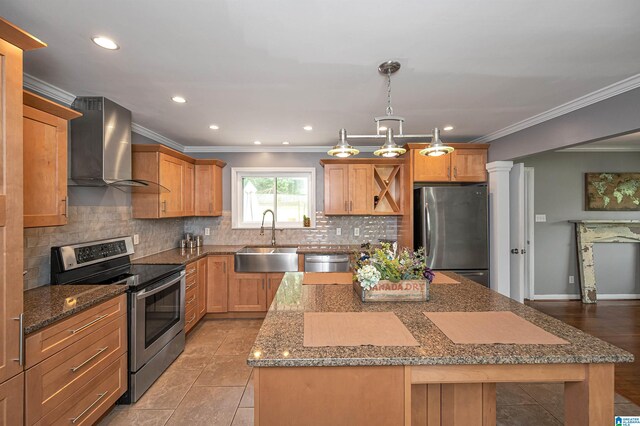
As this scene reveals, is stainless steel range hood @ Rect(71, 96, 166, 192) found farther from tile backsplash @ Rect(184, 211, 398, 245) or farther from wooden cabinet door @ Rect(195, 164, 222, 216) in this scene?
tile backsplash @ Rect(184, 211, 398, 245)

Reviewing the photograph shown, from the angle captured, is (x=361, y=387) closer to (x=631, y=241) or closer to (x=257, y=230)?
(x=257, y=230)

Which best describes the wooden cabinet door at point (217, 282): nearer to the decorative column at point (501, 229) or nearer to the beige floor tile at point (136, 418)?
the beige floor tile at point (136, 418)

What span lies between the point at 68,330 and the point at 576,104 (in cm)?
409

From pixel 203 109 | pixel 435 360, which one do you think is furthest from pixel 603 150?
pixel 203 109

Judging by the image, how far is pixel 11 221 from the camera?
130 cm

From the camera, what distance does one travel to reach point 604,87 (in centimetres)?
228

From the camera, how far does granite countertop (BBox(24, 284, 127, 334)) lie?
4.89 ft

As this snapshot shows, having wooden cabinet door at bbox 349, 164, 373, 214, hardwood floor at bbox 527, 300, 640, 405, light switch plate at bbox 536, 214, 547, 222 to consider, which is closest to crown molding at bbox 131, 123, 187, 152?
wooden cabinet door at bbox 349, 164, 373, 214

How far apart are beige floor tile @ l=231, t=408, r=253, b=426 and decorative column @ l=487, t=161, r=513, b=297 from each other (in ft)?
10.1

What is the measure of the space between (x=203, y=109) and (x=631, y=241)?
6.39 metres

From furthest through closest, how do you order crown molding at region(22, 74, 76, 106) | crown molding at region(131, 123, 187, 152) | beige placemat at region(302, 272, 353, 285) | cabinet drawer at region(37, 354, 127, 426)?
crown molding at region(131, 123, 187, 152) < beige placemat at region(302, 272, 353, 285) < crown molding at region(22, 74, 76, 106) < cabinet drawer at region(37, 354, 127, 426)

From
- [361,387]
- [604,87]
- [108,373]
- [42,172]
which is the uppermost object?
[604,87]

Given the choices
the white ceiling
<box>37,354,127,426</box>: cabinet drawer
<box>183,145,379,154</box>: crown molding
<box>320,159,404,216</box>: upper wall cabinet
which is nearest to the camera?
the white ceiling

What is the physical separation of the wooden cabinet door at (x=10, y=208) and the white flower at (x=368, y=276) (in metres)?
1.66
